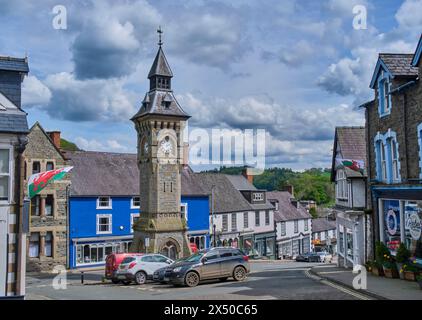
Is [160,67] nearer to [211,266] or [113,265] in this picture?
[113,265]

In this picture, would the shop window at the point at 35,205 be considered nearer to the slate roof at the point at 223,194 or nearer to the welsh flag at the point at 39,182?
the slate roof at the point at 223,194

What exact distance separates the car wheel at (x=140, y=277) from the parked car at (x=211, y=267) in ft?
11.4

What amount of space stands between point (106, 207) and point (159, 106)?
35.6ft

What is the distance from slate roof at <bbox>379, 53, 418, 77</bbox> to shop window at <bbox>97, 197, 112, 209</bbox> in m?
27.1

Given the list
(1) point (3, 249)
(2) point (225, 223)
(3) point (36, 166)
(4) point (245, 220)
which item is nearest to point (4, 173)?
(1) point (3, 249)

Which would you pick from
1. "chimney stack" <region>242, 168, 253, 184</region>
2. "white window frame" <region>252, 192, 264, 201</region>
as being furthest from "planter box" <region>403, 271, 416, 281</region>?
"chimney stack" <region>242, 168, 253, 184</region>

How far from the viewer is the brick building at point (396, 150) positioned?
17891mm

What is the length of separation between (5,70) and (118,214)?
25573 mm

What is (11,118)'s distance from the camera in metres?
15.2
